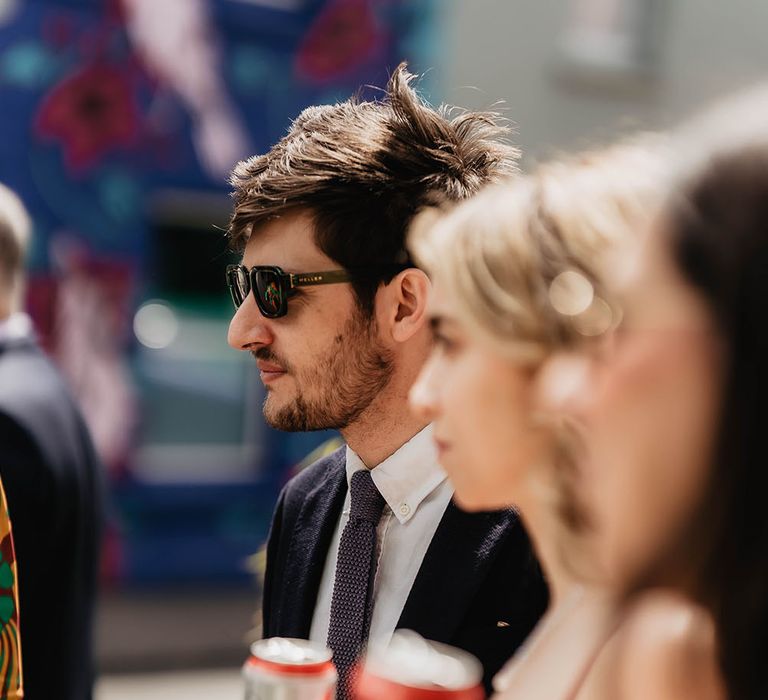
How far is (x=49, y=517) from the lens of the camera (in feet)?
9.50

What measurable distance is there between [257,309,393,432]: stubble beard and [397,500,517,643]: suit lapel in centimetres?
33

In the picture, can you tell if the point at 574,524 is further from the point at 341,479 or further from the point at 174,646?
the point at 174,646

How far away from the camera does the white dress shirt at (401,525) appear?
189 cm

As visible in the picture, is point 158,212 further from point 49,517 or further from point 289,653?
point 289,653

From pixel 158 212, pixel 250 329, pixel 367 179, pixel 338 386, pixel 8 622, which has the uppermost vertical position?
pixel 158 212

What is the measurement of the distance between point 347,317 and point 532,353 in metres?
1.13

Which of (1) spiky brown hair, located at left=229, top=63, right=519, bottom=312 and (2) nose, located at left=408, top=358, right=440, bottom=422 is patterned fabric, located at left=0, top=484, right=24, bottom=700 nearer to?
(1) spiky brown hair, located at left=229, top=63, right=519, bottom=312

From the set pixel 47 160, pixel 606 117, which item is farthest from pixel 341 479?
pixel 606 117

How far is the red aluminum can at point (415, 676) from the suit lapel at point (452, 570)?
Answer: 0.69 metres

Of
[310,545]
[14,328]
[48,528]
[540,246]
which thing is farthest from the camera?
[14,328]

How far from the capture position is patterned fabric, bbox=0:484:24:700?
1.99 metres

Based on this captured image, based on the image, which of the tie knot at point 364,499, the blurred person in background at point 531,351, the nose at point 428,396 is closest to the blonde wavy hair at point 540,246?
the blurred person in background at point 531,351

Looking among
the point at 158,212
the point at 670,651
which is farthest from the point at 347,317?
the point at 158,212

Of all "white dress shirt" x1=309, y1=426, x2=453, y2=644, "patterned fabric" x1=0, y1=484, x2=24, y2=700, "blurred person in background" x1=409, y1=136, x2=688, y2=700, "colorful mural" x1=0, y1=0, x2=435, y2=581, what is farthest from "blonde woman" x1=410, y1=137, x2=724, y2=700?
"colorful mural" x1=0, y1=0, x2=435, y2=581
